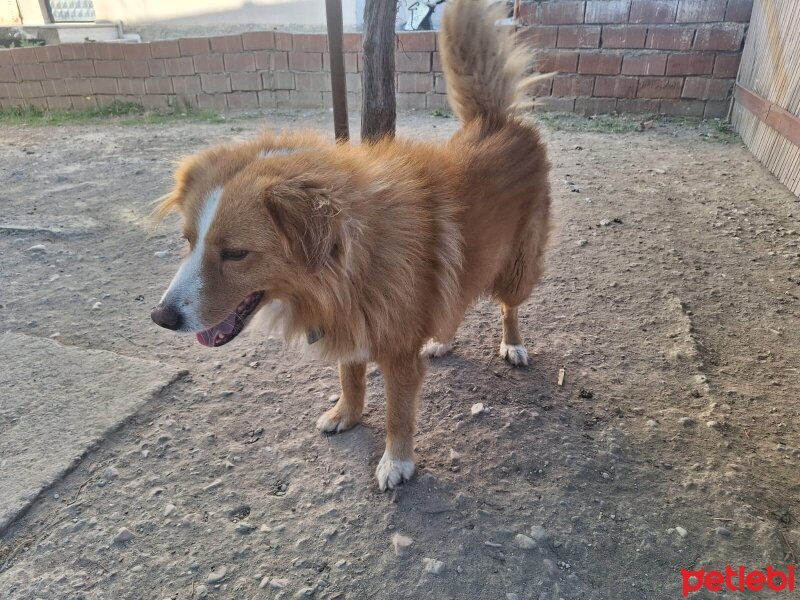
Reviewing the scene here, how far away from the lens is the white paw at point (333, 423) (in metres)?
2.64

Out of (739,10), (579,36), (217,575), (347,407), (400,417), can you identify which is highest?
(739,10)

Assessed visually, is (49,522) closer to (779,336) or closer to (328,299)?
(328,299)

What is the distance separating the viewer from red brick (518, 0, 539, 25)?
762 cm

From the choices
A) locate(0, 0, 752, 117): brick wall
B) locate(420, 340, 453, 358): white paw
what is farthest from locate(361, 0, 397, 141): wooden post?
locate(0, 0, 752, 117): brick wall

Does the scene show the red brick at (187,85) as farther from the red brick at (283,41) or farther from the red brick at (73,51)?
the red brick at (73,51)

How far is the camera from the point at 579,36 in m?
7.58

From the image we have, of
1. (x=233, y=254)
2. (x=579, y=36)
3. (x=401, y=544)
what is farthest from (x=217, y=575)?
(x=579, y=36)

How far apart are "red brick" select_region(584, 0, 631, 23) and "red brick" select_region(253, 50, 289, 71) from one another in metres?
4.92

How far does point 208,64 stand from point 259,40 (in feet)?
3.41

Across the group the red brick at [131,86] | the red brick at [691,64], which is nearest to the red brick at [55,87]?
the red brick at [131,86]

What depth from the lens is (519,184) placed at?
104 inches

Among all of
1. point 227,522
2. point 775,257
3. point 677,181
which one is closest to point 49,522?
point 227,522

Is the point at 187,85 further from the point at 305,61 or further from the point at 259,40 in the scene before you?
the point at 305,61

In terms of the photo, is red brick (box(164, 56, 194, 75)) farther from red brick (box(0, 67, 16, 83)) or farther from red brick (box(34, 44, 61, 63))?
red brick (box(0, 67, 16, 83))
